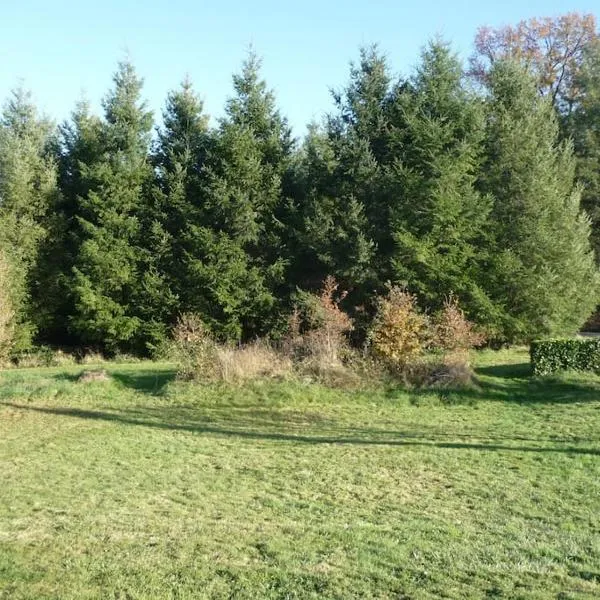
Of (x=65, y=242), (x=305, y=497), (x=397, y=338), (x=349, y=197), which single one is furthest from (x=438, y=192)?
(x=305, y=497)

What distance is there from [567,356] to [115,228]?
18393 millimetres

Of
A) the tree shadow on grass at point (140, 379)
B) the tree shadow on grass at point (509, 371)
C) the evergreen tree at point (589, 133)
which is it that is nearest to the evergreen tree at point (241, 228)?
the tree shadow on grass at point (140, 379)

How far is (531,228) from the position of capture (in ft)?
83.7

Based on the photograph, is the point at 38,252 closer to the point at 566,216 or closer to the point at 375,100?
the point at 375,100

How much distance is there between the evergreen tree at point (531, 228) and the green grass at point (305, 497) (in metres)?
9.35

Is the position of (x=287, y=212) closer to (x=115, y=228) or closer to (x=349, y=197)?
(x=349, y=197)

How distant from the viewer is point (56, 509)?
759 cm

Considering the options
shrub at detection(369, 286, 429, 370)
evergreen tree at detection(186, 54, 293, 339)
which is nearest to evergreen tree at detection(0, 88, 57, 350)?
evergreen tree at detection(186, 54, 293, 339)

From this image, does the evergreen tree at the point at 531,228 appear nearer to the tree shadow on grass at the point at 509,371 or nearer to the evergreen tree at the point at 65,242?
the tree shadow on grass at the point at 509,371

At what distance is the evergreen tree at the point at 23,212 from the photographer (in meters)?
27.5

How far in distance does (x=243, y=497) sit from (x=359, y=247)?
1743 centimetres

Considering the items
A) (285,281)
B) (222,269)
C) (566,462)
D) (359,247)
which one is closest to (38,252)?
(222,269)

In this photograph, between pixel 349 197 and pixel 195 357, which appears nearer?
pixel 195 357

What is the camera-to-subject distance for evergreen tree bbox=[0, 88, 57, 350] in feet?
90.3
